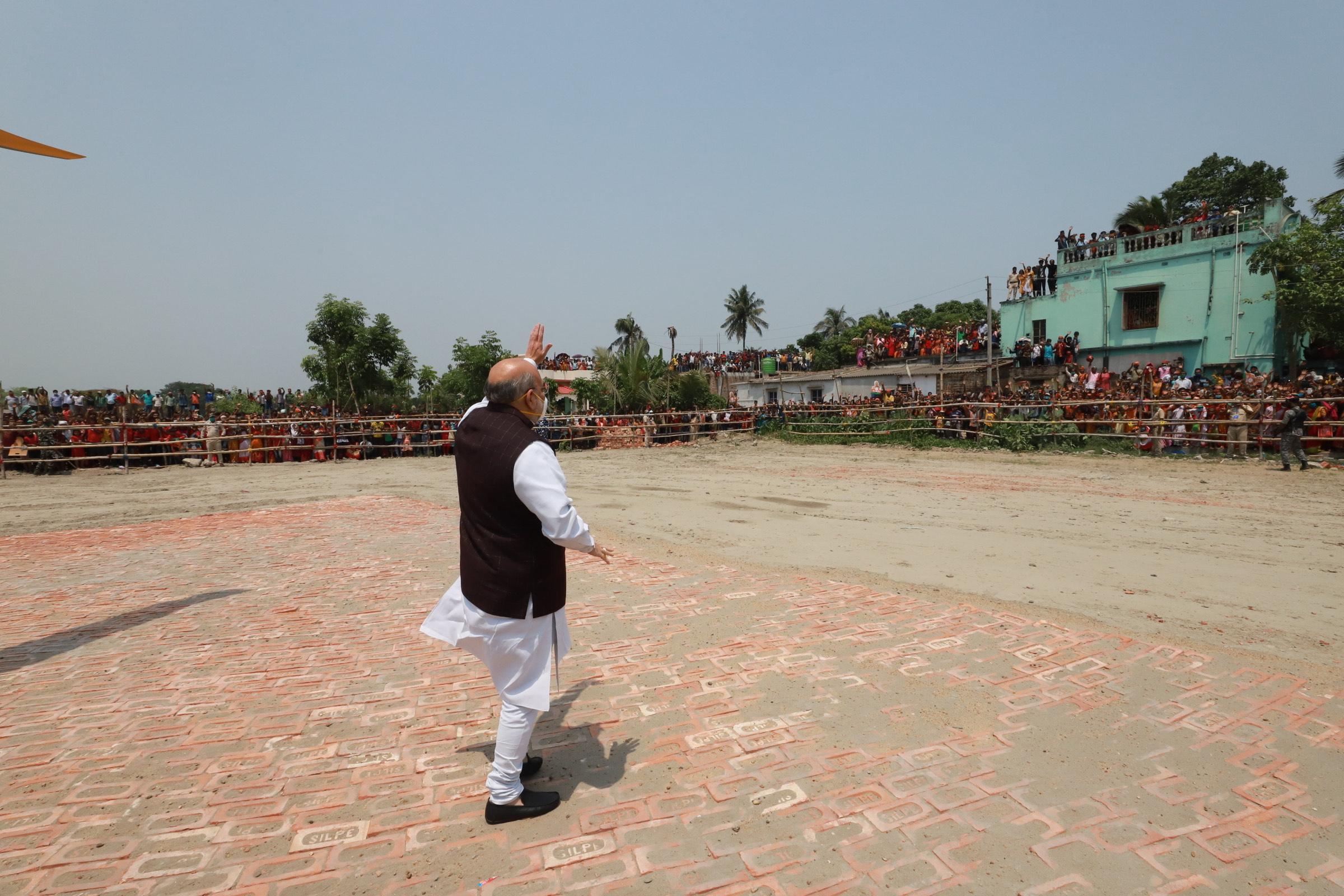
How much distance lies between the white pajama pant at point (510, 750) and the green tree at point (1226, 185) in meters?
41.6

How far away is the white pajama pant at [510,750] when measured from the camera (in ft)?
8.17

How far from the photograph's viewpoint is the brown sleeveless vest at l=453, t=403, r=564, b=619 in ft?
8.02

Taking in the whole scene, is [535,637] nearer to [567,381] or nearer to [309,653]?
[309,653]

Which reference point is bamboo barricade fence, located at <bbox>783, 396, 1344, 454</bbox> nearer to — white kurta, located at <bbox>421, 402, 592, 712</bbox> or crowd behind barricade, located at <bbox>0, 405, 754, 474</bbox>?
crowd behind barricade, located at <bbox>0, 405, 754, 474</bbox>

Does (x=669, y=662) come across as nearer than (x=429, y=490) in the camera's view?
Yes

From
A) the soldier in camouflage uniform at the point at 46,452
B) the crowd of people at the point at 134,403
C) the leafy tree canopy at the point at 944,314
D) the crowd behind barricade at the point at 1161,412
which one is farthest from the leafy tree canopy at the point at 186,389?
the leafy tree canopy at the point at 944,314

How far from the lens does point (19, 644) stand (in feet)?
14.8

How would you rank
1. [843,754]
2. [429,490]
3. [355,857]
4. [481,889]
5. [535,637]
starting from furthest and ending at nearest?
1. [429,490]
2. [843,754]
3. [535,637]
4. [355,857]
5. [481,889]

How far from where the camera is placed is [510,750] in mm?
2498

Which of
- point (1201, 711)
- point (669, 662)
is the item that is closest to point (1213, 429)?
point (1201, 711)

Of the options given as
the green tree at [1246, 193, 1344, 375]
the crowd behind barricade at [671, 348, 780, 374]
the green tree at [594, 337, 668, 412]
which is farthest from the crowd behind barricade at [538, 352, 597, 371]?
the green tree at [1246, 193, 1344, 375]

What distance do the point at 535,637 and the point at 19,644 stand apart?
4319mm

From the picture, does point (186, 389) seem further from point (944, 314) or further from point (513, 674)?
point (944, 314)

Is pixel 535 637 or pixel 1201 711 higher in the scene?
pixel 535 637
